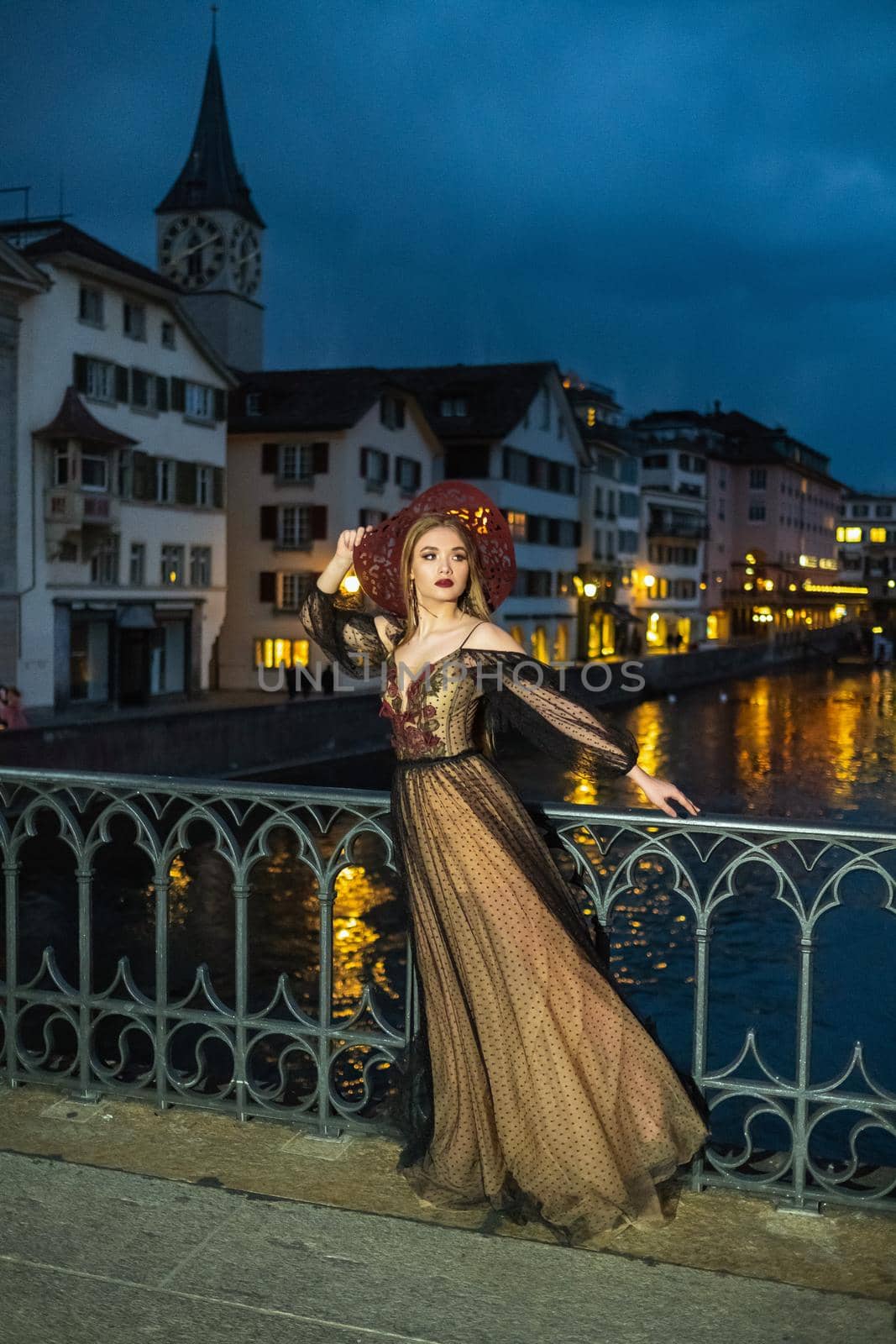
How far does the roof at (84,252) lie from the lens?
34.2 meters

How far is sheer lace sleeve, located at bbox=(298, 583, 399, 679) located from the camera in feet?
14.4

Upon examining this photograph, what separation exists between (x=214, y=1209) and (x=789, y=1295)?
1589 millimetres

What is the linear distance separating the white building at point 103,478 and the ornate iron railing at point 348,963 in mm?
13458

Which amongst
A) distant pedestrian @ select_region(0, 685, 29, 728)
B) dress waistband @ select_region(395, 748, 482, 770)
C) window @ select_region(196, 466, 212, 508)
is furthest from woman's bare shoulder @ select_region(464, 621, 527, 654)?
window @ select_region(196, 466, 212, 508)

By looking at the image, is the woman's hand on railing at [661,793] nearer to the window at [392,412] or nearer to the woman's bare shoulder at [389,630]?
the woman's bare shoulder at [389,630]

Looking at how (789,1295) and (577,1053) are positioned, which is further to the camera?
(577,1053)

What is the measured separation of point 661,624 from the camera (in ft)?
268

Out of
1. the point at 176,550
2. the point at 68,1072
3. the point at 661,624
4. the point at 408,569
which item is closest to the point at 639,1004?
the point at 68,1072

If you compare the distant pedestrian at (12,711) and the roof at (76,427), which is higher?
the roof at (76,427)

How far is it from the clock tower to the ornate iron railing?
134 feet

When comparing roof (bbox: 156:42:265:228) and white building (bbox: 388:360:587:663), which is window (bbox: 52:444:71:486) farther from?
roof (bbox: 156:42:265:228)

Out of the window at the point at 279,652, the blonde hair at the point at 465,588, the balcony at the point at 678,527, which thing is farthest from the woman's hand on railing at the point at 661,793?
the balcony at the point at 678,527

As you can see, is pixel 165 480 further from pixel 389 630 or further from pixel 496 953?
pixel 496 953

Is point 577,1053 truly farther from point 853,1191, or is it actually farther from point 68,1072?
point 68,1072
